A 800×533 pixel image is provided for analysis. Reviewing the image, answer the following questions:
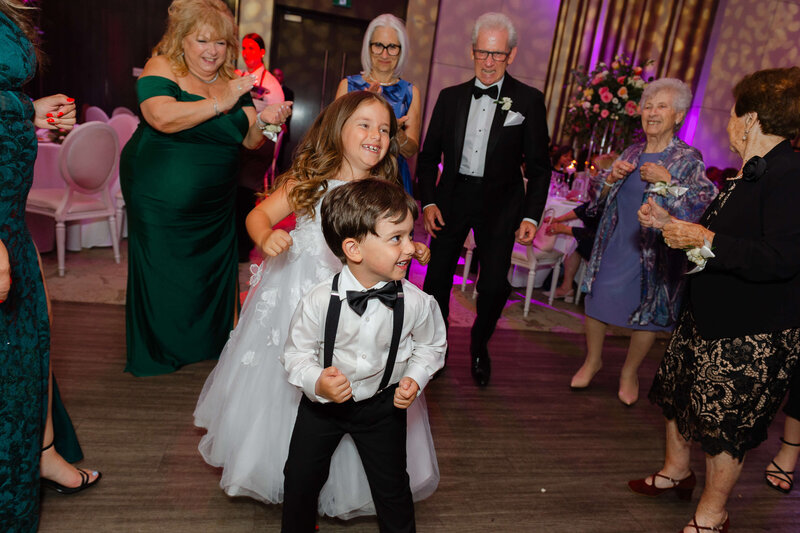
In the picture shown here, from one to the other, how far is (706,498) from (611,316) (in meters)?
1.27

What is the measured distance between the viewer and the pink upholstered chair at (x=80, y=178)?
13.6 feet

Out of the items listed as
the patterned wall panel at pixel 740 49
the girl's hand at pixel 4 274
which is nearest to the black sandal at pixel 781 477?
the girl's hand at pixel 4 274

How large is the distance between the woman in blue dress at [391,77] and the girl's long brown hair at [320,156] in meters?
0.68

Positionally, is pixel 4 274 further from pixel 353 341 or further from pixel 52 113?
pixel 353 341

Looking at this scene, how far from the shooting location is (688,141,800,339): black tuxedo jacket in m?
1.77

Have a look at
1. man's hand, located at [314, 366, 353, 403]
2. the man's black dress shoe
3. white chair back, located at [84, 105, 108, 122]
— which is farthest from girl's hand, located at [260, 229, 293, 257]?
white chair back, located at [84, 105, 108, 122]

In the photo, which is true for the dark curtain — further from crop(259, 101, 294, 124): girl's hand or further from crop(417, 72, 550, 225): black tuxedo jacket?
crop(259, 101, 294, 124): girl's hand

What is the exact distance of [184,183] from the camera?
286cm

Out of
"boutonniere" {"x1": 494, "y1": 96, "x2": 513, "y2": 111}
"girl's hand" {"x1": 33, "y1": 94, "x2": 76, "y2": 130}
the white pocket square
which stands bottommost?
"girl's hand" {"x1": 33, "y1": 94, "x2": 76, "y2": 130}

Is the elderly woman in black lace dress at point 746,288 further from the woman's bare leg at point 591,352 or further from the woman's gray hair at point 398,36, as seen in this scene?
the woman's gray hair at point 398,36

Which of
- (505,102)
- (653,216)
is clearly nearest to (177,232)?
(505,102)

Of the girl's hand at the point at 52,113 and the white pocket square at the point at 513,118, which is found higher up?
the white pocket square at the point at 513,118

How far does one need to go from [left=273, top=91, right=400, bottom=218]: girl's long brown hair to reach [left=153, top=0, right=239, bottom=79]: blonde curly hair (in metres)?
1.01

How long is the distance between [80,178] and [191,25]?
2.20 metres
